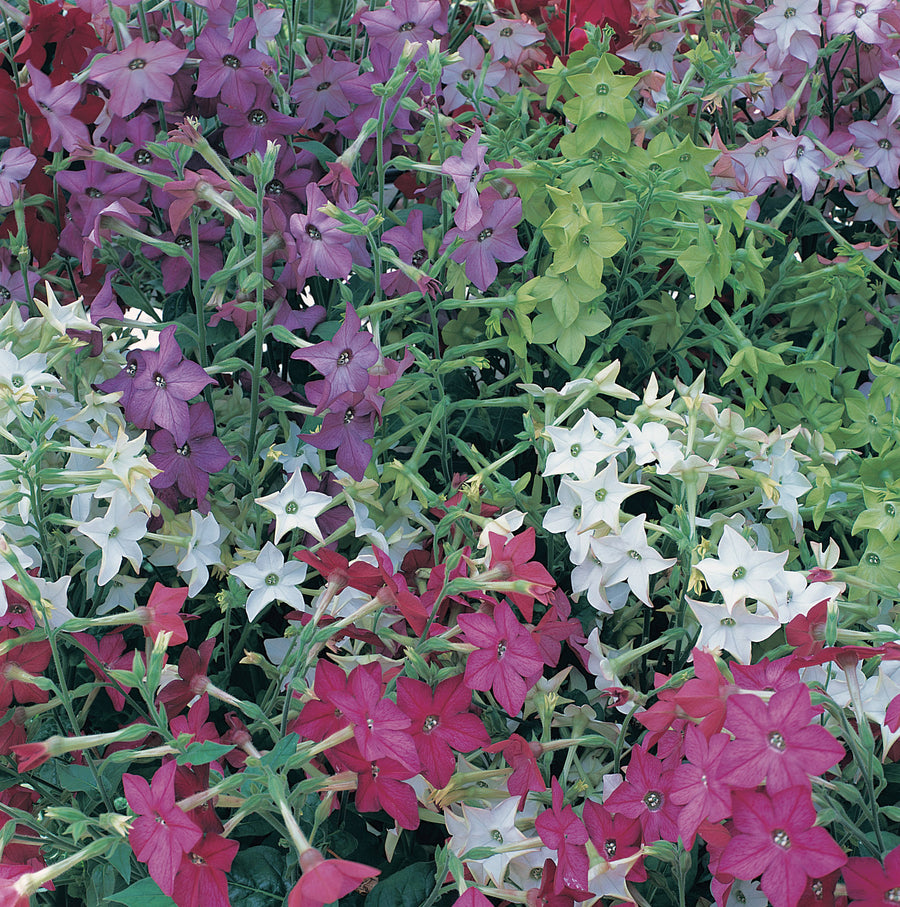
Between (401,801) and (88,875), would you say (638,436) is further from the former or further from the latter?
(88,875)

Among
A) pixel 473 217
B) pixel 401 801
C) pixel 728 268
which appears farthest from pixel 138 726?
pixel 728 268

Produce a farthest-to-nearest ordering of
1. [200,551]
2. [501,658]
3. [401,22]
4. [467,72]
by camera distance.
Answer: [467,72] → [401,22] → [200,551] → [501,658]

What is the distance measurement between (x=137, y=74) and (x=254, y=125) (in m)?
0.10

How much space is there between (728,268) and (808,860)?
470 millimetres

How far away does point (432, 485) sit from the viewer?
0.94m

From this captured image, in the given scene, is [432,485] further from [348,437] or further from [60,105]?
[60,105]

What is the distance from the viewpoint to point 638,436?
0.73 metres

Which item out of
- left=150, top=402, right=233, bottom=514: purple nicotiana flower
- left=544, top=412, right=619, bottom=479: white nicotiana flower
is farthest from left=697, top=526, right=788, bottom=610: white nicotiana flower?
left=150, top=402, right=233, bottom=514: purple nicotiana flower

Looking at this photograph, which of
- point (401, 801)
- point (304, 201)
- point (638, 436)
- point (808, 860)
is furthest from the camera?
point (304, 201)

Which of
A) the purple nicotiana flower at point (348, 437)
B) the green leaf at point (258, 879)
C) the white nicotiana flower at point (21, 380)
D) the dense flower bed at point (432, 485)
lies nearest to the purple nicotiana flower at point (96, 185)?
the dense flower bed at point (432, 485)

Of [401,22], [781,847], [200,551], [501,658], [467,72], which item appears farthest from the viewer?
[467,72]

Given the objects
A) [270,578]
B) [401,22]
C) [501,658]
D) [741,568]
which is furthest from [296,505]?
[401,22]

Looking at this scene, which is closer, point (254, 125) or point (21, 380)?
point (21, 380)

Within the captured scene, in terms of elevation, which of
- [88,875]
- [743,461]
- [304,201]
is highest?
[304,201]
